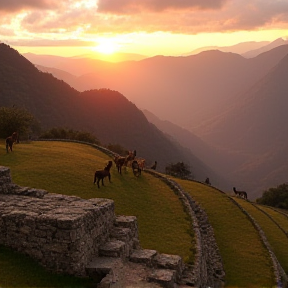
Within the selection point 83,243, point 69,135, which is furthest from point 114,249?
point 69,135

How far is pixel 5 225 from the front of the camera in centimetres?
1275

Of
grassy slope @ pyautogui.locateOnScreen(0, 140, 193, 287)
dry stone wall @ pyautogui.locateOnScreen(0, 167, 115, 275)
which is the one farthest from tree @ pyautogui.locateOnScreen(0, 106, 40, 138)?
dry stone wall @ pyautogui.locateOnScreen(0, 167, 115, 275)

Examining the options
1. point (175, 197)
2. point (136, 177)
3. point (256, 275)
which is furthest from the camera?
point (136, 177)

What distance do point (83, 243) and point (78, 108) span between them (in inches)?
4953

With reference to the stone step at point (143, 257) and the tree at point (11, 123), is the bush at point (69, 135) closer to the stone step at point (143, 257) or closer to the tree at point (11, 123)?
the tree at point (11, 123)

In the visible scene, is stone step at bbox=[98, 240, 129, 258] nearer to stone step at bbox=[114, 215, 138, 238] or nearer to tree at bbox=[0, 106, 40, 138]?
stone step at bbox=[114, 215, 138, 238]

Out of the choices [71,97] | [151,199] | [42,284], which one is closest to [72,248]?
[42,284]

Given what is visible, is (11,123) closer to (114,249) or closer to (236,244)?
(236,244)

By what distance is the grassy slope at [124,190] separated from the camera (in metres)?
21.8

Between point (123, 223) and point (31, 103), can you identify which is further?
point (31, 103)

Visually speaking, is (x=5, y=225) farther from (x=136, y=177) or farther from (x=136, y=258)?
(x=136, y=177)

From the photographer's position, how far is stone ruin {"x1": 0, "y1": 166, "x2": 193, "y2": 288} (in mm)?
11695

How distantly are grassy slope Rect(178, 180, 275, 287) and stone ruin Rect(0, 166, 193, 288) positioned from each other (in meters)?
9.12

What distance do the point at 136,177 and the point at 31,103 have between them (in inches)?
3695
